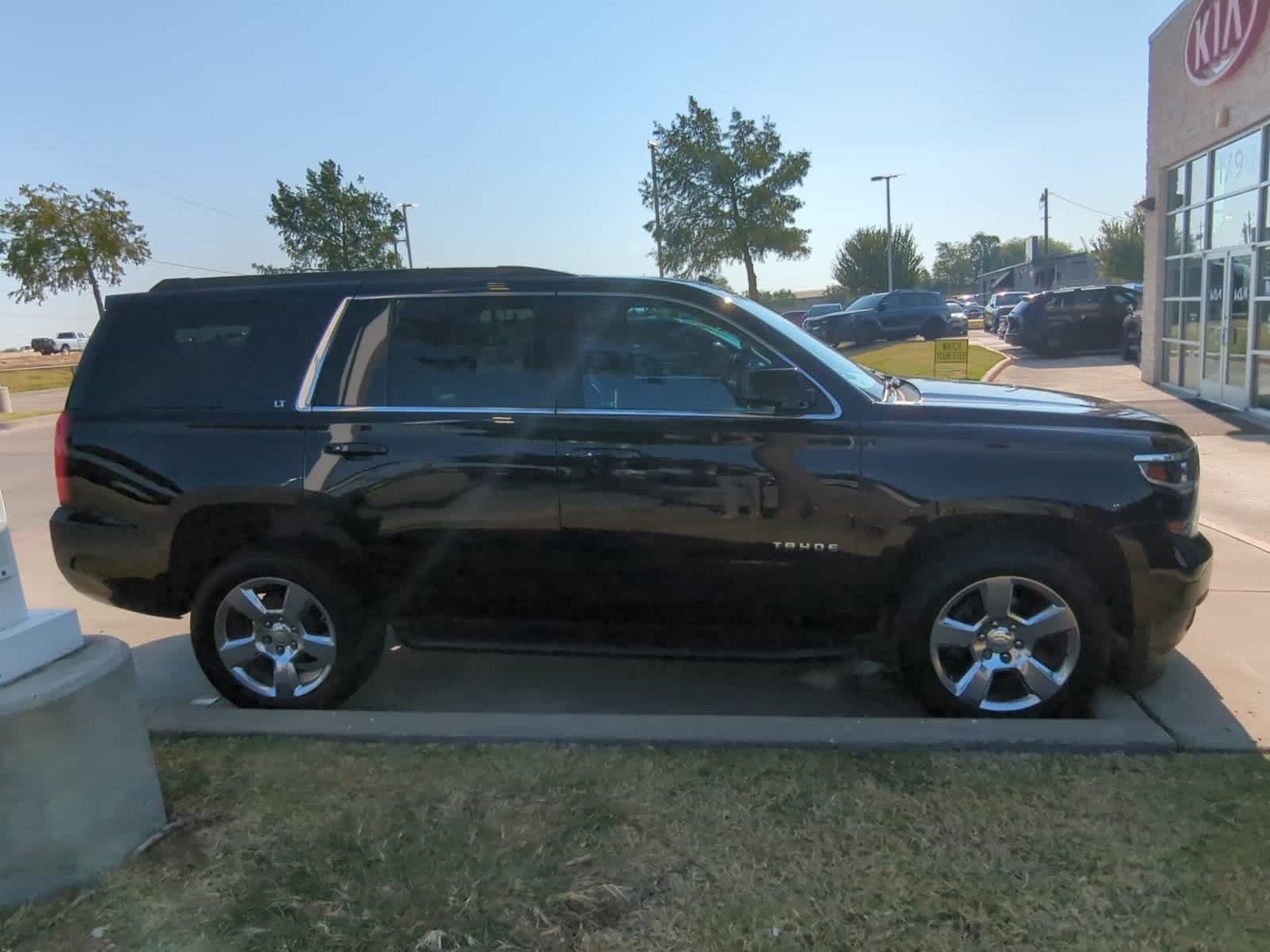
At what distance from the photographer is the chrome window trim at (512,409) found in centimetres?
374

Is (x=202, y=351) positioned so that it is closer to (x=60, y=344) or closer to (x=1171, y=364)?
(x=1171, y=364)

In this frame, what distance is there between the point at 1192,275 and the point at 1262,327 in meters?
3.05

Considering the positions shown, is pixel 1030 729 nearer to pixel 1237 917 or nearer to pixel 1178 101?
pixel 1237 917

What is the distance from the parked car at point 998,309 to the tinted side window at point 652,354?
31.8 meters

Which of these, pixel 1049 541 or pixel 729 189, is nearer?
pixel 1049 541

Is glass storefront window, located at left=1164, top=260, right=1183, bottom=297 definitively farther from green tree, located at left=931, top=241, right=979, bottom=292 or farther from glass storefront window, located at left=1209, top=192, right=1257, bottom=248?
green tree, located at left=931, top=241, right=979, bottom=292

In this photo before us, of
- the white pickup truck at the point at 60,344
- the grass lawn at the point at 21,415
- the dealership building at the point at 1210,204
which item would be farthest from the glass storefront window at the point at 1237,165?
the white pickup truck at the point at 60,344

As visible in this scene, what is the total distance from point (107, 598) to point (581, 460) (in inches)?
92.4

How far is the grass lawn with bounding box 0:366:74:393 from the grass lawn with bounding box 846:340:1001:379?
2435 cm

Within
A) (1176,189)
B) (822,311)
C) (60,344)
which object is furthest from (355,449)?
(60,344)

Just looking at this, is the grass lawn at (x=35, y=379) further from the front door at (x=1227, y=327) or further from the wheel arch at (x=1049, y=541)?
the wheel arch at (x=1049, y=541)

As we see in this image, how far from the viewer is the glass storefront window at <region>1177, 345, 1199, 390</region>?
14531mm

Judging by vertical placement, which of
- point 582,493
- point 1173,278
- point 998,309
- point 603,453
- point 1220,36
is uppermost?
point 1220,36

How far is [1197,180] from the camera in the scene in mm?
14078
